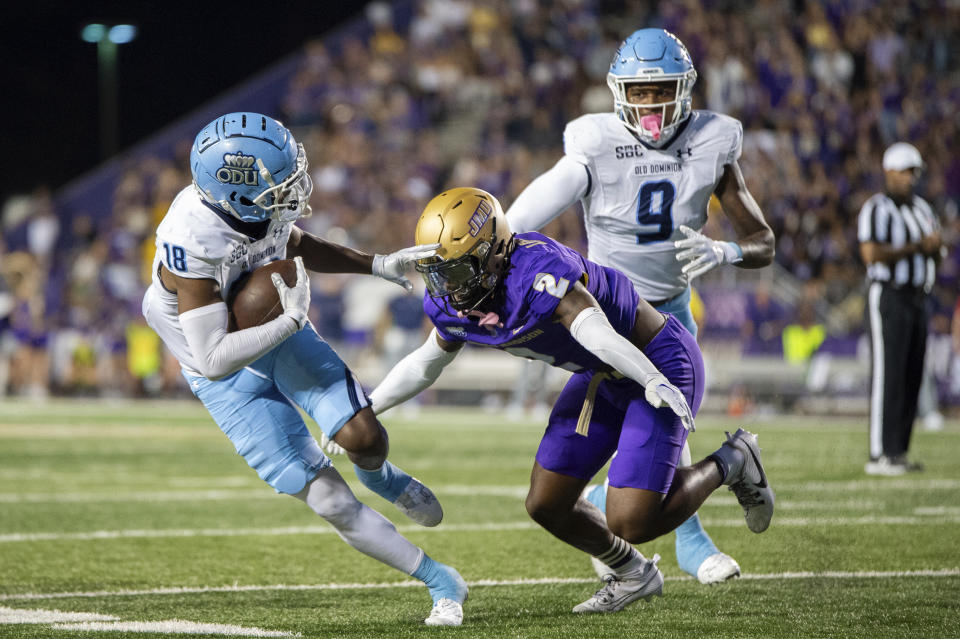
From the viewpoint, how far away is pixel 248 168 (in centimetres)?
396

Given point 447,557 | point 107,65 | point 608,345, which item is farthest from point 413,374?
point 107,65

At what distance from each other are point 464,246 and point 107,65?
19.8 m

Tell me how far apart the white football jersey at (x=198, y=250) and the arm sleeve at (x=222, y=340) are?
0.48 ft

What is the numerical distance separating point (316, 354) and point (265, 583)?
112cm

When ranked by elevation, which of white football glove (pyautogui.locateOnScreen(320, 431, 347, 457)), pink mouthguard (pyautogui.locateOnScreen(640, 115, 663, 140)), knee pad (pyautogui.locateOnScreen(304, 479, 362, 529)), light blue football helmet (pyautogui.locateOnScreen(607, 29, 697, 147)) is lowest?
knee pad (pyautogui.locateOnScreen(304, 479, 362, 529))

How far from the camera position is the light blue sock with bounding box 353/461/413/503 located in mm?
4164

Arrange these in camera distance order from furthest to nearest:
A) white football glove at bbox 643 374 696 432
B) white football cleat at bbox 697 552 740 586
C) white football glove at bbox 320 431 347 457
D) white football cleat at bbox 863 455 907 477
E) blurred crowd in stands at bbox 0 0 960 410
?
blurred crowd in stands at bbox 0 0 960 410 < white football cleat at bbox 863 455 907 477 < white football cleat at bbox 697 552 740 586 < white football glove at bbox 320 431 347 457 < white football glove at bbox 643 374 696 432

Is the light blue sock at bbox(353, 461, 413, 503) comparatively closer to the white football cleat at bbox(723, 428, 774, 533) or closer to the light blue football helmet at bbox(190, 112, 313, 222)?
the light blue football helmet at bbox(190, 112, 313, 222)

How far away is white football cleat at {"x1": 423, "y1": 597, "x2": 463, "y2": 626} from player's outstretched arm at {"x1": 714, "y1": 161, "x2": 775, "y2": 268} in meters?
1.61

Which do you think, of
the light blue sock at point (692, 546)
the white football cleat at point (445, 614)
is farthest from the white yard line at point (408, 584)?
the white football cleat at point (445, 614)

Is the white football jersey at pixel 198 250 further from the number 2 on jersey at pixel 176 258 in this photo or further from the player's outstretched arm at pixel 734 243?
the player's outstretched arm at pixel 734 243

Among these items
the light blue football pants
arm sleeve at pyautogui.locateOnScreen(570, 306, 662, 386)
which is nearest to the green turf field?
the light blue football pants

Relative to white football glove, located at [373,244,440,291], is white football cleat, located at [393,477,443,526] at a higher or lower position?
lower

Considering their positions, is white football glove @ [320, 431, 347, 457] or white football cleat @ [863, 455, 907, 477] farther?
white football cleat @ [863, 455, 907, 477]
